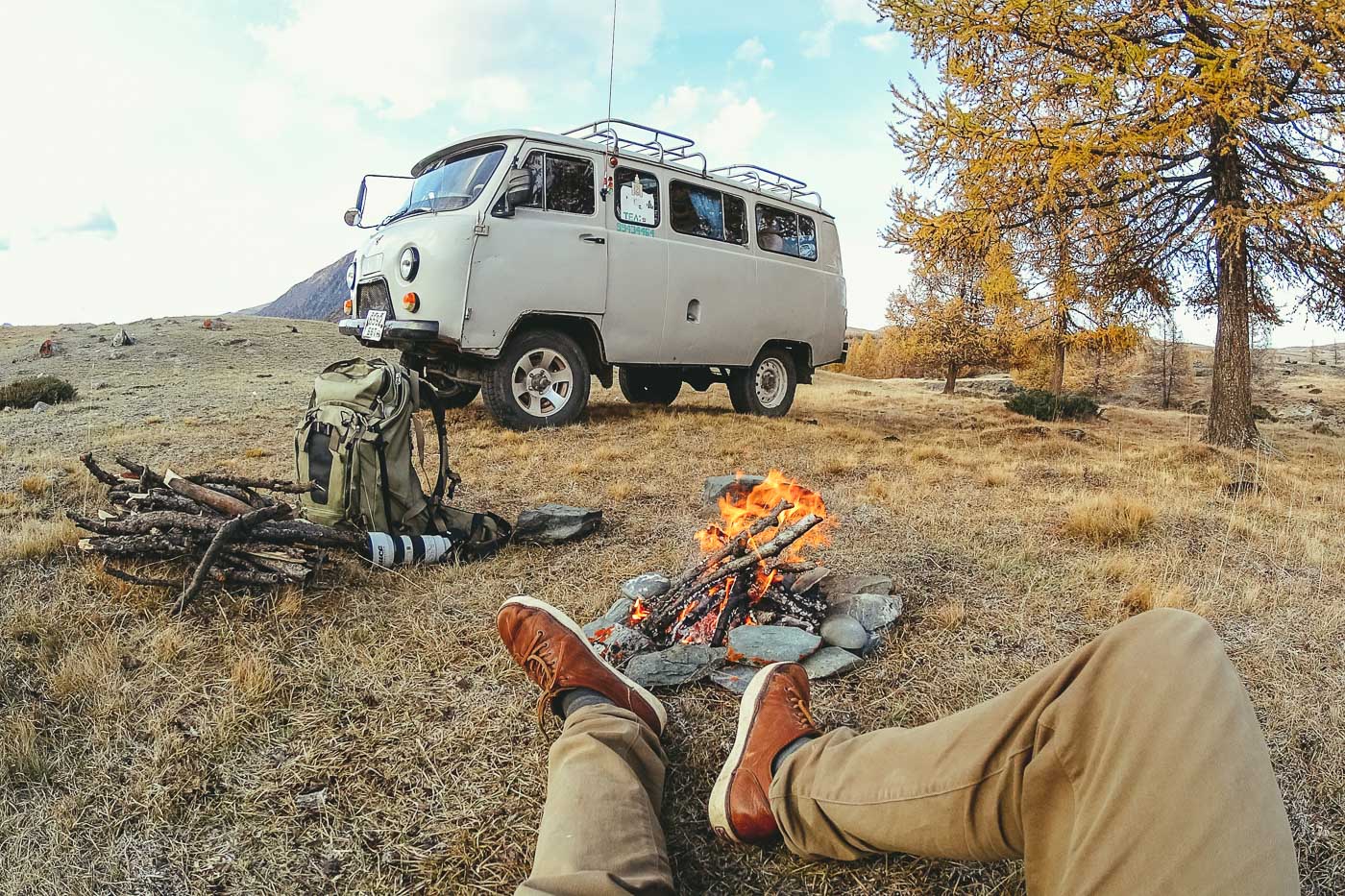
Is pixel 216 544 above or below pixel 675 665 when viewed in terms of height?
above

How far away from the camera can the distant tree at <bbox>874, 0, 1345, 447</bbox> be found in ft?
23.4

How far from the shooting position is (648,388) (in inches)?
397

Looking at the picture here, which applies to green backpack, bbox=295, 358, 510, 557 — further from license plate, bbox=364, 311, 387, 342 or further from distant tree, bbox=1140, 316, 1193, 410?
distant tree, bbox=1140, 316, 1193, 410

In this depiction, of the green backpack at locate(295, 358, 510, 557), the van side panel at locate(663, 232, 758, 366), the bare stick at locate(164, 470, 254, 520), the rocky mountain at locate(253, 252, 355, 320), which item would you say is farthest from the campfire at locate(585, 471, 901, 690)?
the rocky mountain at locate(253, 252, 355, 320)

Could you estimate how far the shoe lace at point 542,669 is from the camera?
2225mm

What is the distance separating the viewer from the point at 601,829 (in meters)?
1.60

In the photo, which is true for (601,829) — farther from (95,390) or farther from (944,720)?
(95,390)

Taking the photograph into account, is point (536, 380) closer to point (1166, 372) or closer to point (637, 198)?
point (637, 198)

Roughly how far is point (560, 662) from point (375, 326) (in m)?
5.30

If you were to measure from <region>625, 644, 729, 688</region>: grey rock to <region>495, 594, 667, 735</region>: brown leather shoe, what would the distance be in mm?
220

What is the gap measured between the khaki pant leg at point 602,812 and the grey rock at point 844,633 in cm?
100

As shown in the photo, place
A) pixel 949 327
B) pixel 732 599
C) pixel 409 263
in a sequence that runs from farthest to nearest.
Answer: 1. pixel 949 327
2. pixel 409 263
3. pixel 732 599

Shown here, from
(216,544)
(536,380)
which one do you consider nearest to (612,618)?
(216,544)

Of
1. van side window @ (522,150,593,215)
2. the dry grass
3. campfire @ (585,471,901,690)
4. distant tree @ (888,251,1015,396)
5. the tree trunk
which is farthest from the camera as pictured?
distant tree @ (888,251,1015,396)
